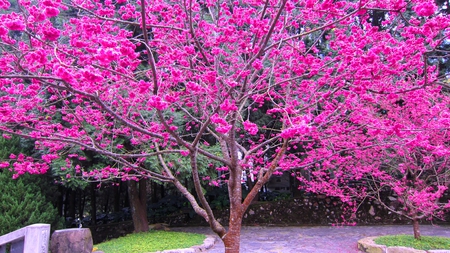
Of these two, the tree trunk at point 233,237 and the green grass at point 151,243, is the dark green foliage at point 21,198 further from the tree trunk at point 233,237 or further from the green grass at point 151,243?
the tree trunk at point 233,237

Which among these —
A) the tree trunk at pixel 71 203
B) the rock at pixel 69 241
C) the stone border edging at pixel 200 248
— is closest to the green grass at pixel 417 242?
the stone border edging at pixel 200 248

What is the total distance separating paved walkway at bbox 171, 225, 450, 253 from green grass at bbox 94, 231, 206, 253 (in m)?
0.51

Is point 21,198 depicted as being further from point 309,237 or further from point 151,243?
point 309,237

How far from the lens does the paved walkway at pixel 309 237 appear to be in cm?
601

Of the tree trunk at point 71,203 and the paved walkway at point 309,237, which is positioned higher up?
the tree trunk at point 71,203

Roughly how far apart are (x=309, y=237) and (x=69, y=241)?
15.7 ft

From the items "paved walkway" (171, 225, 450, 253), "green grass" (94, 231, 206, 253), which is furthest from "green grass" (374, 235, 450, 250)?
"green grass" (94, 231, 206, 253)

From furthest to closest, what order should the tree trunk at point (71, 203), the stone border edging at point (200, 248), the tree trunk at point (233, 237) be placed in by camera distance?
the tree trunk at point (71, 203) → the stone border edging at point (200, 248) → the tree trunk at point (233, 237)

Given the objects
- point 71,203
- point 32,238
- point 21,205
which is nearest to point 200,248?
point 21,205

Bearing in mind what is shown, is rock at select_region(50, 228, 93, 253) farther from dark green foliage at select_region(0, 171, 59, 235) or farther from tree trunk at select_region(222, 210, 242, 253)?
tree trunk at select_region(222, 210, 242, 253)

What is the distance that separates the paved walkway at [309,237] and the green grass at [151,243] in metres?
0.51

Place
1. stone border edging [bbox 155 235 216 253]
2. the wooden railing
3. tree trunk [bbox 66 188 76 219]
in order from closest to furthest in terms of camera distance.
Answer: the wooden railing → stone border edging [bbox 155 235 216 253] → tree trunk [bbox 66 188 76 219]

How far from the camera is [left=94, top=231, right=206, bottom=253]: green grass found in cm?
572

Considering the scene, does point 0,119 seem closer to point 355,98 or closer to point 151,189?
point 355,98
